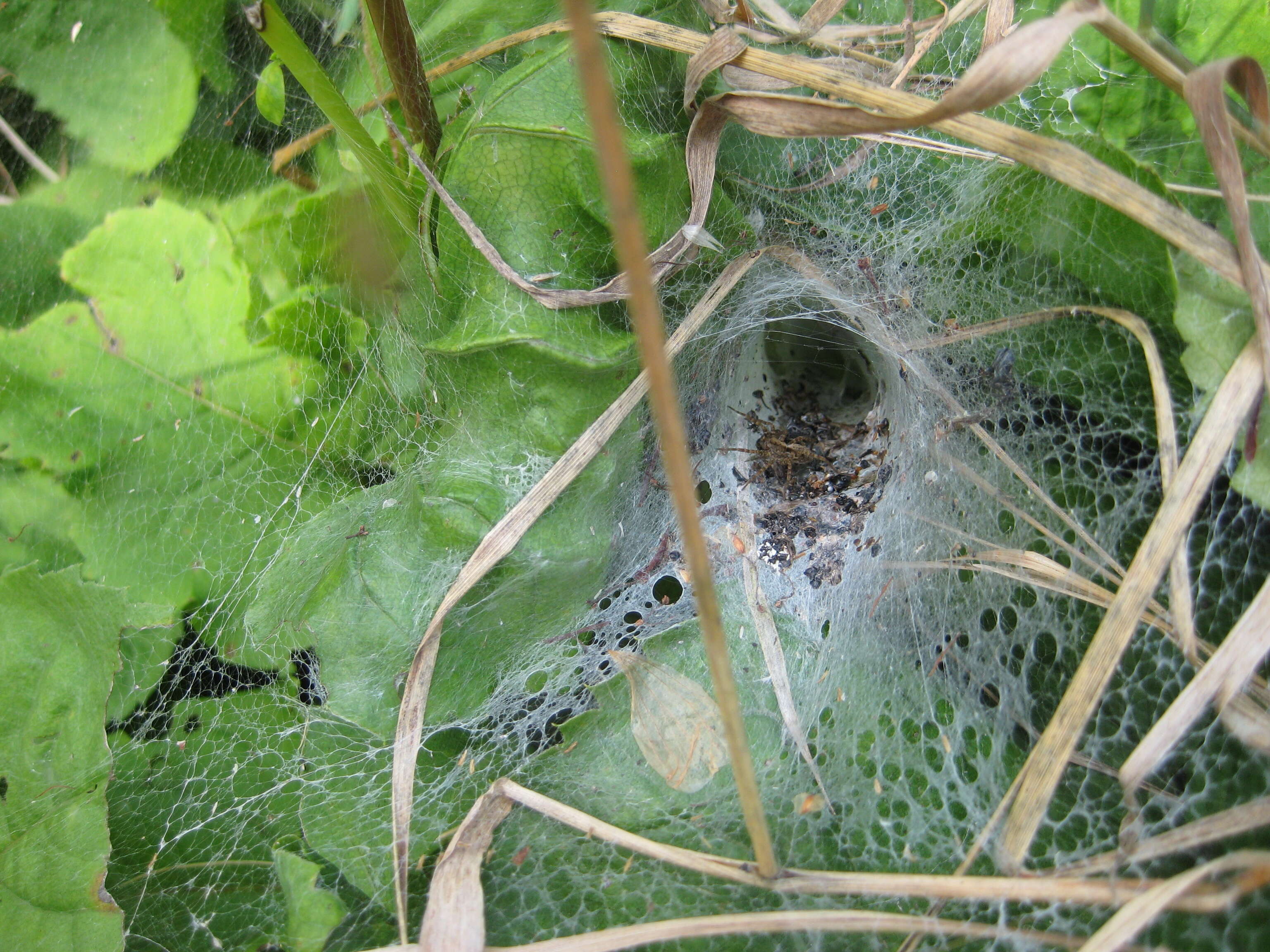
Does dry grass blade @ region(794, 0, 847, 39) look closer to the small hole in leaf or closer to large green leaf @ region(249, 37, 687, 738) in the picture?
large green leaf @ region(249, 37, 687, 738)

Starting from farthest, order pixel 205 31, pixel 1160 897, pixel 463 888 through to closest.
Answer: pixel 205 31 → pixel 463 888 → pixel 1160 897

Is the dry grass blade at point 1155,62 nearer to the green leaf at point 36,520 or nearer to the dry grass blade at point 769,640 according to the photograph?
the dry grass blade at point 769,640

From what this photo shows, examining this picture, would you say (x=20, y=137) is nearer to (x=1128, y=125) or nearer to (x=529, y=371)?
(x=529, y=371)

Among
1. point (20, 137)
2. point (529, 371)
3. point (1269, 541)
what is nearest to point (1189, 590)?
point (1269, 541)

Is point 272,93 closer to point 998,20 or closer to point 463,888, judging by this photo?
point 998,20

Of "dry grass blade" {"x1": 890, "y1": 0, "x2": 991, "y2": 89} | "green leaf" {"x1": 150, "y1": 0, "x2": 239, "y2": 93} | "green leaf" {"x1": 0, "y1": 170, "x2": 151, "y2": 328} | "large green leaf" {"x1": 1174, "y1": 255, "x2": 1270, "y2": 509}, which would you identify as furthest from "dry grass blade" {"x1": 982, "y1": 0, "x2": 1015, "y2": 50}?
"green leaf" {"x1": 0, "y1": 170, "x2": 151, "y2": 328}

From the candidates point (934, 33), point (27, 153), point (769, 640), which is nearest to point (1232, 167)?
point (934, 33)
